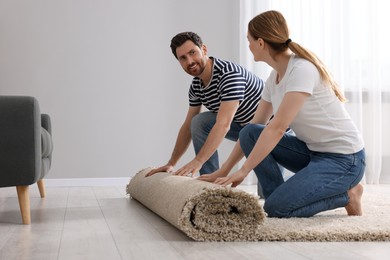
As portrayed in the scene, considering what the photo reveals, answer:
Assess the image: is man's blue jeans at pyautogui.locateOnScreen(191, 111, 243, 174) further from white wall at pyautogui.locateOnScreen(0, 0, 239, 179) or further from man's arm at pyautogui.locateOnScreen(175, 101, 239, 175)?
white wall at pyautogui.locateOnScreen(0, 0, 239, 179)

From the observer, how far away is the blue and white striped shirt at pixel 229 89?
2822 millimetres

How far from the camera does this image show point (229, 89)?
2807 mm

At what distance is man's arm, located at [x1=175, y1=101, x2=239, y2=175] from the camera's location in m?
2.68

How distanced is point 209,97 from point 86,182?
1956 millimetres

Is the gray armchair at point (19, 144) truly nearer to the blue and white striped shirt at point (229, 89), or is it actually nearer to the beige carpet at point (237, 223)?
the beige carpet at point (237, 223)

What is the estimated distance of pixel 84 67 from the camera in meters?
4.77

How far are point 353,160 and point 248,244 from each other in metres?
0.72

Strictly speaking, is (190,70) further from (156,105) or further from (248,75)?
(156,105)

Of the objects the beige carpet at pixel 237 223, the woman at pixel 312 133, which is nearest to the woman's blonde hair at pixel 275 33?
the woman at pixel 312 133

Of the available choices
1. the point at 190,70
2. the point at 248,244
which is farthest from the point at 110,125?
the point at 248,244

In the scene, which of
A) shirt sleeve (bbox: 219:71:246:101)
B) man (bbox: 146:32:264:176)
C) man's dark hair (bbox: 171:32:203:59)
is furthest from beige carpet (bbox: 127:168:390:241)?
man's dark hair (bbox: 171:32:203:59)

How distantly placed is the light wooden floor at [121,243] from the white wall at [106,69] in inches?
73.9

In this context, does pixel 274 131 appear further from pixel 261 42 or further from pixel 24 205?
pixel 24 205

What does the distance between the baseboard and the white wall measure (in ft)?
0.14
